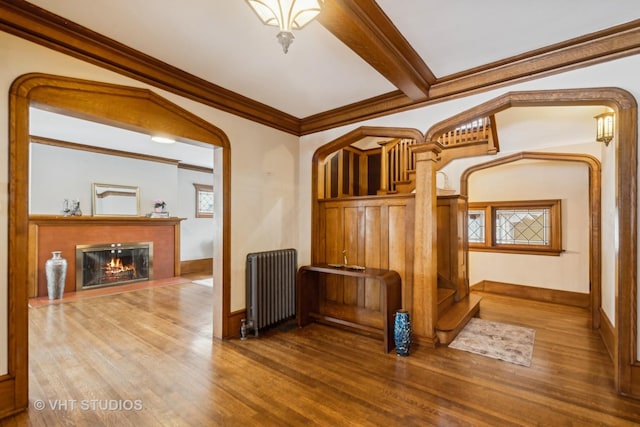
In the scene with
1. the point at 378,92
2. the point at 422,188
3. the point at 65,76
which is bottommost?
the point at 422,188

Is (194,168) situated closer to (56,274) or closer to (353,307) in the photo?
(56,274)

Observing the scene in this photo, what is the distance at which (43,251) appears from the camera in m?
5.39

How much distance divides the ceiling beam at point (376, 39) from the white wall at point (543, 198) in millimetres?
3846

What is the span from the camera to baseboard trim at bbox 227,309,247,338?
11.4ft

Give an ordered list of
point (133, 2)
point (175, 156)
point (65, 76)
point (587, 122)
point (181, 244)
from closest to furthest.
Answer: point (133, 2), point (65, 76), point (587, 122), point (175, 156), point (181, 244)

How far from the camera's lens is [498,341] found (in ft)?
11.2

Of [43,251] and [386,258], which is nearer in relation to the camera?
[386,258]

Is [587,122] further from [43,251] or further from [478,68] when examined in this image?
[43,251]

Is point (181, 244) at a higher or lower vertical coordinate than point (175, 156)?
lower

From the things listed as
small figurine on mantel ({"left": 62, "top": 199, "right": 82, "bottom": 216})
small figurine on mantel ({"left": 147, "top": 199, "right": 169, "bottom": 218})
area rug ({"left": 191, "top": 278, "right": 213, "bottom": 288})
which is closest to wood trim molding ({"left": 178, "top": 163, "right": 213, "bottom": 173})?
small figurine on mantel ({"left": 147, "top": 199, "right": 169, "bottom": 218})

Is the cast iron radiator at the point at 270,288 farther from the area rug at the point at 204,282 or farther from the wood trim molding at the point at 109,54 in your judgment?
the area rug at the point at 204,282

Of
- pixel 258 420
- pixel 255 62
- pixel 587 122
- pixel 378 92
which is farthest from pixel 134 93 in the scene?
pixel 587 122

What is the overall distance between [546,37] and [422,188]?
159 cm

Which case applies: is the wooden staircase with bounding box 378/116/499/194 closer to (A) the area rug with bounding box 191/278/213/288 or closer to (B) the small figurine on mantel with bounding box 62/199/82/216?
(A) the area rug with bounding box 191/278/213/288
